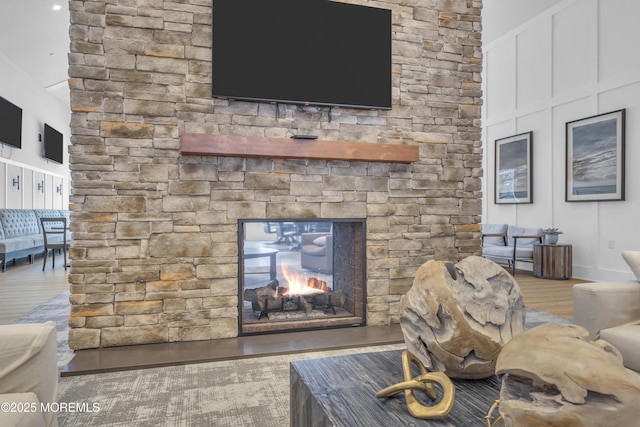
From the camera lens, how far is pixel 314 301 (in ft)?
10.5

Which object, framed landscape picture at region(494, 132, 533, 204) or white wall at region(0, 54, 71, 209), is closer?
framed landscape picture at region(494, 132, 533, 204)

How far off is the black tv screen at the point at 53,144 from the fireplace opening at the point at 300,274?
8.88 meters

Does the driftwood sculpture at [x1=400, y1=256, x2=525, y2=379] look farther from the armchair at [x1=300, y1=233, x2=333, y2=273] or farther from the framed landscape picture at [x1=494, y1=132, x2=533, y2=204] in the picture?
the framed landscape picture at [x1=494, y1=132, x2=533, y2=204]

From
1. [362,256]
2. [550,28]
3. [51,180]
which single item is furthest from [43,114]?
[550,28]

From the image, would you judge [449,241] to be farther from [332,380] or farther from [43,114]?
[43,114]

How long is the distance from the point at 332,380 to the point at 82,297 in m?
1.97

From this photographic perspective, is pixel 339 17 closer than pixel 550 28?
Yes

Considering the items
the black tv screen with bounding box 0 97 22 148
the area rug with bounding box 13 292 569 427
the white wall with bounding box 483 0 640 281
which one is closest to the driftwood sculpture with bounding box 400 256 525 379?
the area rug with bounding box 13 292 569 427

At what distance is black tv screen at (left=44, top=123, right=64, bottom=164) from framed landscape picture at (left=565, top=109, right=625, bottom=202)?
1056cm

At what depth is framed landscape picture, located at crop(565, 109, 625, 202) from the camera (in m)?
4.89

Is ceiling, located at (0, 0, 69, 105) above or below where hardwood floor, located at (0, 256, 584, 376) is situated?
above

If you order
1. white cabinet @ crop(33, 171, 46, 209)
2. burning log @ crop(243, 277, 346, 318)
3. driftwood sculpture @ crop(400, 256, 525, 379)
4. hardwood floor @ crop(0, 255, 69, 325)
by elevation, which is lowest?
hardwood floor @ crop(0, 255, 69, 325)

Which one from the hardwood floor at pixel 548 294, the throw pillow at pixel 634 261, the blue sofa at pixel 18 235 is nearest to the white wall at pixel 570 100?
the hardwood floor at pixel 548 294

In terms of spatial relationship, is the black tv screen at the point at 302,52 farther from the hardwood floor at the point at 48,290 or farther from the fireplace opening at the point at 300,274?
the hardwood floor at the point at 48,290
